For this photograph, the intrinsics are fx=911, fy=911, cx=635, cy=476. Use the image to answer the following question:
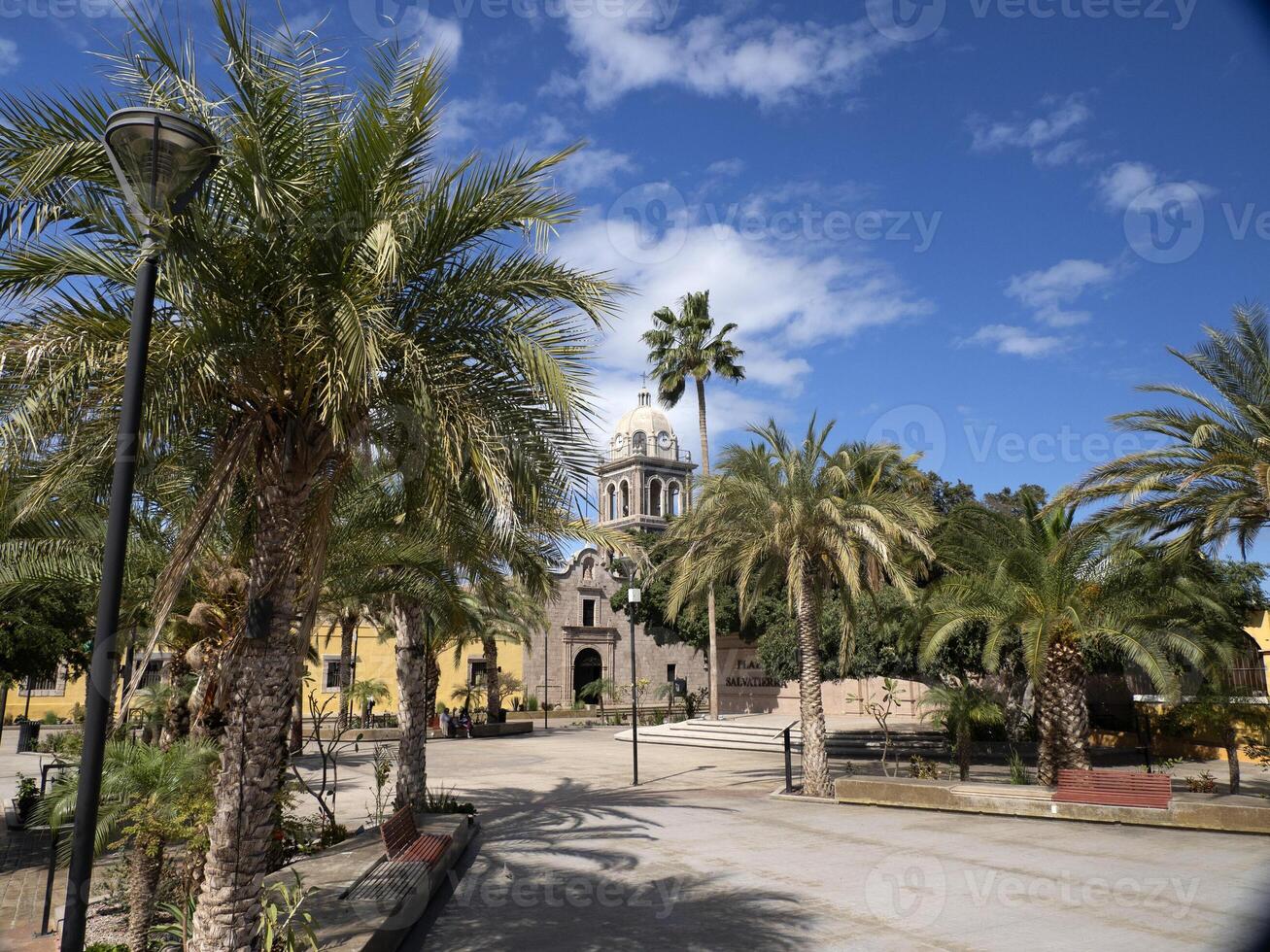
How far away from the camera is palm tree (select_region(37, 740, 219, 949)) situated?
7.98 m

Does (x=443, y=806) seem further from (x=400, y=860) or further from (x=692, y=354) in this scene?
(x=692, y=354)

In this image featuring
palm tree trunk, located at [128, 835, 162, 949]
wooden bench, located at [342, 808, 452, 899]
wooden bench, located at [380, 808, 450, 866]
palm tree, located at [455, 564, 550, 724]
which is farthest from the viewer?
palm tree, located at [455, 564, 550, 724]

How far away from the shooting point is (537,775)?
2131 centimetres

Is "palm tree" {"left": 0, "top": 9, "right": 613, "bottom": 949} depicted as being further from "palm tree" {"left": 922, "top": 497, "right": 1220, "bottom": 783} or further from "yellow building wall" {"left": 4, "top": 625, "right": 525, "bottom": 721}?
"yellow building wall" {"left": 4, "top": 625, "right": 525, "bottom": 721}

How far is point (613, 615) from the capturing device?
53719 mm

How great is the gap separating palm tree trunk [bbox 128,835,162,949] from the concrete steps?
1703 cm

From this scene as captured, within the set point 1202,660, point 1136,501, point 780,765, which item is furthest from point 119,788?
point 780,765

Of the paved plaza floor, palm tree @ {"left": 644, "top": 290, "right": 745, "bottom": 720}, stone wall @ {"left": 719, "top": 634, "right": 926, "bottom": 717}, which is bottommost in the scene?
Result: the paved plaza floor

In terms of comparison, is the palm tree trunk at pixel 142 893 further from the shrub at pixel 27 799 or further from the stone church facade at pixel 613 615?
the stone church facade at pixel 613 615

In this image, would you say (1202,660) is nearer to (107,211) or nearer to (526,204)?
(526,204)

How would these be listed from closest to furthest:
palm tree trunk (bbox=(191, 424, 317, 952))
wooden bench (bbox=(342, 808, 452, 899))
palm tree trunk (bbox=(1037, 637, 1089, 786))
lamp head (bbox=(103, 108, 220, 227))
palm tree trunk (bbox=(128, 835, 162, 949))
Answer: lamp head (bbox=(103, 108, 220, 227)), palm tree trunk (bbox=(191, 424, 317, 952)), wooden bench (bbox=(342, 808, 452, 899)), palm tree trunk (bbox=(128, 835, 162, 949)), palm tree trunk (bbox=(1037, 637, 1089, 786))

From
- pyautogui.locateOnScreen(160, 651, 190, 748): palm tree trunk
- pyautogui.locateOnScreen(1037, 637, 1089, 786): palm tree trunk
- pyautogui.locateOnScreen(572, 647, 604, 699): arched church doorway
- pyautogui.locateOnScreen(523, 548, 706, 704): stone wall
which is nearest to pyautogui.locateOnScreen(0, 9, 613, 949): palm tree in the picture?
pyautogui.locateOnScreen(160, 651, 190, 748): palm tree trunk

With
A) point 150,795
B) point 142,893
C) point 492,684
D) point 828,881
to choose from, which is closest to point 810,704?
point 828,881

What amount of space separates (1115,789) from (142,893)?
12951 mm
